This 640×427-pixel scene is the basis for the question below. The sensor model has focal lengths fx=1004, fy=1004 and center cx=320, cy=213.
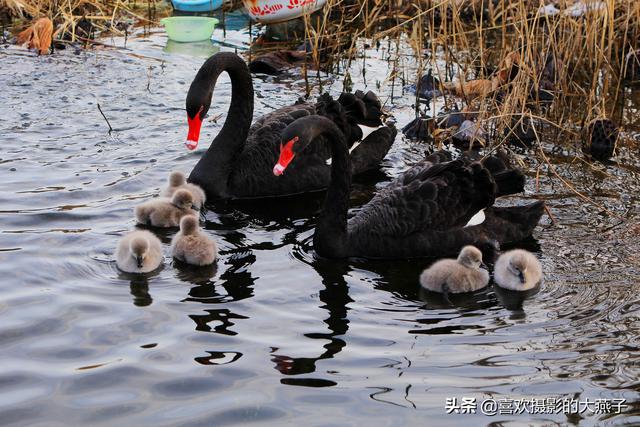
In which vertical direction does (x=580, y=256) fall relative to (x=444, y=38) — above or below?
below

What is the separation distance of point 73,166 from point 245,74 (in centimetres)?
134

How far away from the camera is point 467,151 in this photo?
23.2 ft

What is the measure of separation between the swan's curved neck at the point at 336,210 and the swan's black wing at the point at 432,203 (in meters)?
0.11

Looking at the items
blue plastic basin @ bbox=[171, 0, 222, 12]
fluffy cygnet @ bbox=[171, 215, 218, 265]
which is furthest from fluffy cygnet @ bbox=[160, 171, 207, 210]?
blue plastic basin @ bbox=[171, 0, 222, 12]

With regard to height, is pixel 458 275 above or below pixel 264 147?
below

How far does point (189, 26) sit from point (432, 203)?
5168 mm

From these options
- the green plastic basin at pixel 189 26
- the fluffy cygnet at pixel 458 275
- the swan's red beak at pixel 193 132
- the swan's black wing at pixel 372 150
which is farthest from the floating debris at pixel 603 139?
the green plastic basin at pixel 189 26

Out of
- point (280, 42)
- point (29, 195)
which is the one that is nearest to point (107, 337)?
point (29, 195)

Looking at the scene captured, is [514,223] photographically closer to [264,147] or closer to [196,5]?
[264,147]

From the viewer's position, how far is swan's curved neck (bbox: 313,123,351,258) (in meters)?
5.60

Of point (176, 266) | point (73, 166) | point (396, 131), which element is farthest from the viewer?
point (396, 131)

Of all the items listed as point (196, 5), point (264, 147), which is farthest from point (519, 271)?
point (196, 5)

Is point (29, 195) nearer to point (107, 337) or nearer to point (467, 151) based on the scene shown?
point (107, 337)

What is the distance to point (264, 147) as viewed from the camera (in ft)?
22.6
